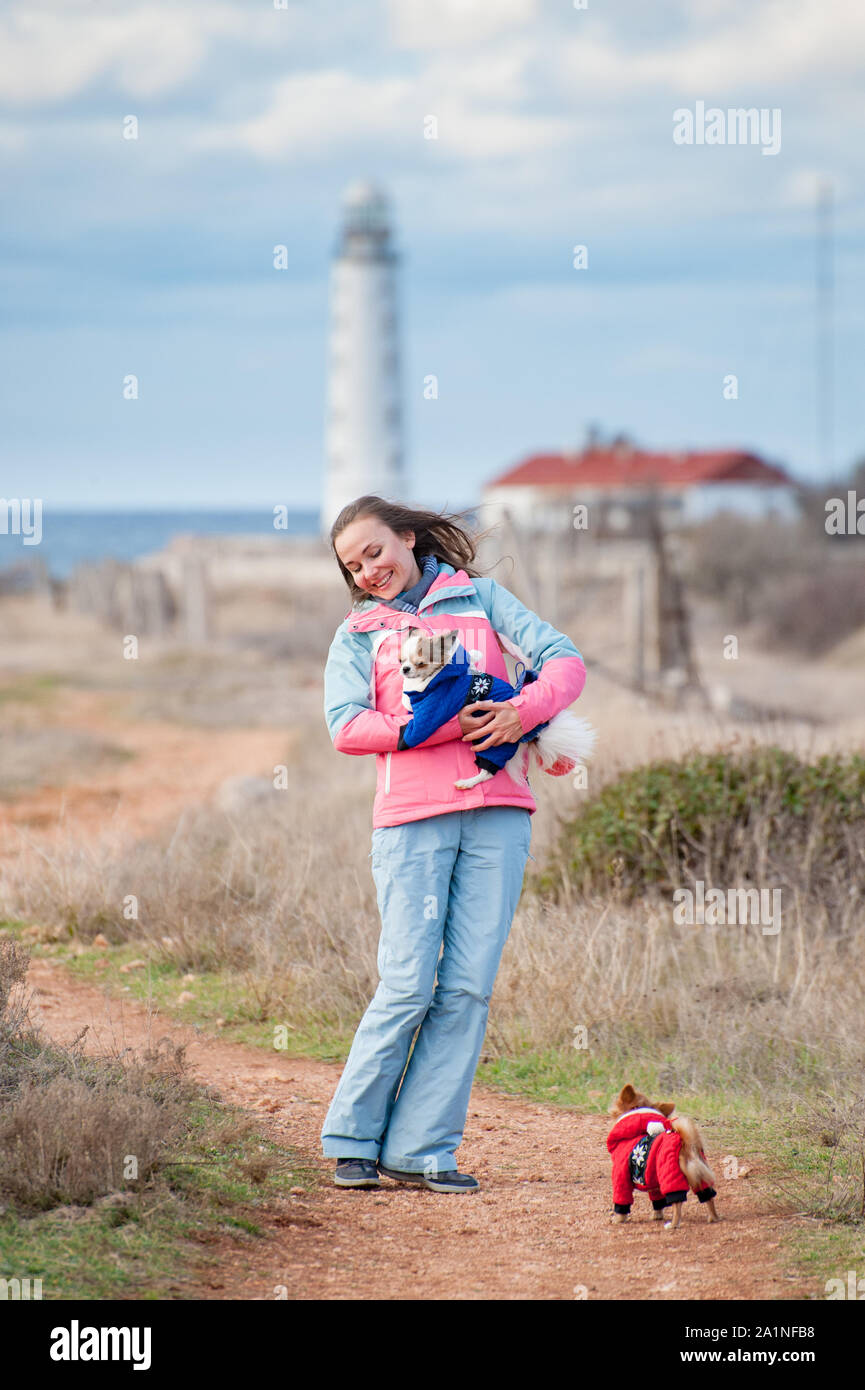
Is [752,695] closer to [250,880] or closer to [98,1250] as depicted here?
[250,880]

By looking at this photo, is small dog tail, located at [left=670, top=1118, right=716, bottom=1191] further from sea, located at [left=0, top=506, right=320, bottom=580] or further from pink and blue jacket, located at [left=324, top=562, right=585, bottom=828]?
sea, located at [left=0, top=506, right=320, bottom=580]

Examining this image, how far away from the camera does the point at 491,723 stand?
3920mm

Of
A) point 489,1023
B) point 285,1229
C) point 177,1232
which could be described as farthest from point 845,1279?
point 489,1023

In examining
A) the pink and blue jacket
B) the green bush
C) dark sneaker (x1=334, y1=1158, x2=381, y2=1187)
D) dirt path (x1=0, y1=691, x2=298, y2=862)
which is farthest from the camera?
dirt path (x1=0, y1=691, x2=298, y2=862)

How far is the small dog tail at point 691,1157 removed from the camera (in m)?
3.94

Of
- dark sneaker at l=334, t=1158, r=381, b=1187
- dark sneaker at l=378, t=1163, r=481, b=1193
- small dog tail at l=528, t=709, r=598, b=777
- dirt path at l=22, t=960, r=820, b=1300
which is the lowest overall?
dirt path at l=22, t=960, r=820, b=1300

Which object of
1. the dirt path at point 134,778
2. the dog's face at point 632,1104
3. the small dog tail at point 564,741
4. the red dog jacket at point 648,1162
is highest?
the small dog tail at point 564,741

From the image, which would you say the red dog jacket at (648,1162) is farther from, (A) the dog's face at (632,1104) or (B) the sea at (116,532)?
(B) the sea at (116,532)

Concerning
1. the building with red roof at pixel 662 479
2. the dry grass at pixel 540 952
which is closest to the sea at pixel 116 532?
the building with red roof at pixel 662 479

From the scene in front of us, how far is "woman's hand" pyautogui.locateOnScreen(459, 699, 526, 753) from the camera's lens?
12.9 feet

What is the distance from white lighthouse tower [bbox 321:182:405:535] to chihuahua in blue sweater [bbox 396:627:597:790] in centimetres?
4379

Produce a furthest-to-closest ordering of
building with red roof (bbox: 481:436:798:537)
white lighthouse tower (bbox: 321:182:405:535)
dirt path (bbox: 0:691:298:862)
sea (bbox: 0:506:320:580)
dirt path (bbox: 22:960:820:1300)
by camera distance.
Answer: sea (bbox: 0:506:320:580) → building with red roof (bbox: 481:436:798:537) → white lighthouse tower (bbox: 321:182:405:535) → dirt path (bbox: 0:691:298:862) → dirt path (bbox: 22:960:820:1300)

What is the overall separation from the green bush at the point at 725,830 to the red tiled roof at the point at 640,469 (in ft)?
180

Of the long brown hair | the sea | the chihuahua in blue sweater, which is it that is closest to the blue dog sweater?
the chihuahua in blue sweater
